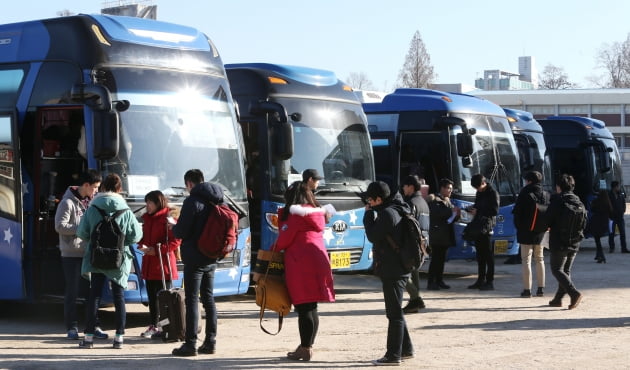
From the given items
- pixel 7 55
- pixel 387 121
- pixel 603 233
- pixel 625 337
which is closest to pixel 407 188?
pixel 625 337

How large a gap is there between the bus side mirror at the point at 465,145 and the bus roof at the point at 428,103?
683 mm

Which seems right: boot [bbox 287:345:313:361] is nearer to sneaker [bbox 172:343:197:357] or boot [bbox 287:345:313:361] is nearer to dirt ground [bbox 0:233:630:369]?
dirt ground [bbox 0:233:630:369]

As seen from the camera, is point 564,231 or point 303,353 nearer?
point 303,353

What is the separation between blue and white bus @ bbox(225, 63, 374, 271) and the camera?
14.6 m

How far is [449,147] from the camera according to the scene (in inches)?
738

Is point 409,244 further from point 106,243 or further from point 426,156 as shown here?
point 426,156

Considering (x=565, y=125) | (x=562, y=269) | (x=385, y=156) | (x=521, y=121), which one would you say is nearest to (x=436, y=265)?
(x=562, y=269)

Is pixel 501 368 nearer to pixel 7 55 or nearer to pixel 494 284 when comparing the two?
pixel 7 55

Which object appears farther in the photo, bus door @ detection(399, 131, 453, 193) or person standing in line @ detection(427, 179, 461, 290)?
bus door @ detection(399, 131, 453, 193)

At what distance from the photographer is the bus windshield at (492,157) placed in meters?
18.8

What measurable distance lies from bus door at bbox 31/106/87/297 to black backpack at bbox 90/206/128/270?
4.68 feet

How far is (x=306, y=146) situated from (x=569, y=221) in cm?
359

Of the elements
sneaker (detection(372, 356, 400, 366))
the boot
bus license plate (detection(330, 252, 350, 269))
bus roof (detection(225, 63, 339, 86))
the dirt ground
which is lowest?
the dirt ground

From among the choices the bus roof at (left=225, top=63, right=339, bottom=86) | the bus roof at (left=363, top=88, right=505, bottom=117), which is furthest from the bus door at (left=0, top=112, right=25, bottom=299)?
the bus roof at (left=363, top=88, right=505, bottom=117)
